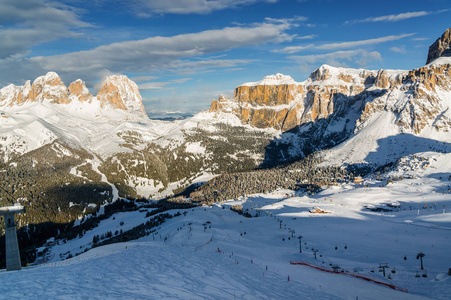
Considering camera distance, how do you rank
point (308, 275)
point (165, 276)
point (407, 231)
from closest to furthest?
point (165, 276) → point (308, 275) → point (407, 231)

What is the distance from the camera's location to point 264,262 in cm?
4566

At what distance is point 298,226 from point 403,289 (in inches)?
1736

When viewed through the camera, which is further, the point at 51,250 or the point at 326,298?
the point at 51,250

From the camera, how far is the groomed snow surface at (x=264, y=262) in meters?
24.5

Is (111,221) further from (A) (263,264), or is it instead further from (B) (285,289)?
(B) (285,289)

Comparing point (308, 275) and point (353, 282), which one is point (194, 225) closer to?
point (308, 275)

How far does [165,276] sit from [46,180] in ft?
637

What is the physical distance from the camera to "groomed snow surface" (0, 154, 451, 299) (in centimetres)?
2450

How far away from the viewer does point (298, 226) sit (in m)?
76.1

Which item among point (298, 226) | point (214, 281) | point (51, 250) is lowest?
point (51, 250)

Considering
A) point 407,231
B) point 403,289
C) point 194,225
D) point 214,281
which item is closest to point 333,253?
point 403,289

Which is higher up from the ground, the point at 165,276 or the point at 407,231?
the point at 165,276

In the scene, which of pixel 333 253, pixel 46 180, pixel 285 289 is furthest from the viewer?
pixel 46 180

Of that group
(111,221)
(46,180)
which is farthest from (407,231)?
(46,180)
